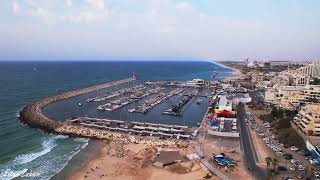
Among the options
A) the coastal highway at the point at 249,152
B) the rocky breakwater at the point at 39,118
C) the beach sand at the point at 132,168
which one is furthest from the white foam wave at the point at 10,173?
the coastal highway at the point at 249,152

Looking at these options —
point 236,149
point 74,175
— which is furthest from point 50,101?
point 236,149

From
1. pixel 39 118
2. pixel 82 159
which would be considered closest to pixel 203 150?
pixel 82 159

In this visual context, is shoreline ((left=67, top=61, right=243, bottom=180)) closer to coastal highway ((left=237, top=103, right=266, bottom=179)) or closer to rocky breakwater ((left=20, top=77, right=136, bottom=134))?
coastal highway ((left=237, top=103, right=266, bottom=179))

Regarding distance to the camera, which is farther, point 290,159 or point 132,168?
point 290,159

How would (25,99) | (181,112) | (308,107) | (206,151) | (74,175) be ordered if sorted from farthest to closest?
(25,99) < (181,112) < (308,107) < (206,151) < (74,175)

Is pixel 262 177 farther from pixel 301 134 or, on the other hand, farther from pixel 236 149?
pixel 301 134

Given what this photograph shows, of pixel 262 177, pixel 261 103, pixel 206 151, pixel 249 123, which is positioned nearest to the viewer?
pixel 262 177

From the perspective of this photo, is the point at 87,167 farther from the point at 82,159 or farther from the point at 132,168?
the point at 132,168

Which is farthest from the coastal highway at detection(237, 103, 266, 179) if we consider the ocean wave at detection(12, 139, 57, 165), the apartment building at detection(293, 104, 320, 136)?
the ocean wave at detection(12, 139, 57, 165)
